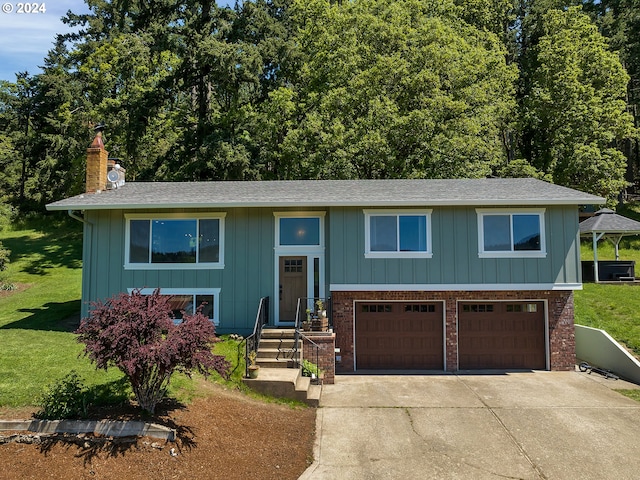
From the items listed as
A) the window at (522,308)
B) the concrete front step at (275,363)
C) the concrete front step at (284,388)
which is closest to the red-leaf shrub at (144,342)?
the concrete front step at (284,388)

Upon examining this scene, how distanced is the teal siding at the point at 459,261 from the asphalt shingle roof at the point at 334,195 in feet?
1.85

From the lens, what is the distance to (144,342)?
21.7 ft

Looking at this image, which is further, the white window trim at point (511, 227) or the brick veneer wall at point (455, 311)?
the brick veneer wall at point (455, 311)

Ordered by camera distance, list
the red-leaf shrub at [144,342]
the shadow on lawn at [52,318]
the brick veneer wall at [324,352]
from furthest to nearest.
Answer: the shadow on lawn at [52,318] → the brick veneer wall at [324,352] → the red-leaf shrub at [144,342]

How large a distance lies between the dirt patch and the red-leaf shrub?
0.78 metres

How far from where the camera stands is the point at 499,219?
12188mm

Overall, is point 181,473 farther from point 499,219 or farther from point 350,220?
point 499,219

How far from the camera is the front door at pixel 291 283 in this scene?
12.9 meters

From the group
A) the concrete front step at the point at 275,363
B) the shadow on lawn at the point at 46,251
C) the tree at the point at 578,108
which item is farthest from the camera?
the shadow on lawn at the point at 46,251

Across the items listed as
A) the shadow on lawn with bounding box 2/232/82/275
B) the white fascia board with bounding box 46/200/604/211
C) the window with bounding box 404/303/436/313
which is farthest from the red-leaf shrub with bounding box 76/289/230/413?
the shadow on lawn with bounding box 2/232/82/275

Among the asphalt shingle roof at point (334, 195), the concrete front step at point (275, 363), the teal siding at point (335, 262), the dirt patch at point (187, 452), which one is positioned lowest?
the dirt patch at point (187, 452)

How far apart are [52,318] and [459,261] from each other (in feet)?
42.0

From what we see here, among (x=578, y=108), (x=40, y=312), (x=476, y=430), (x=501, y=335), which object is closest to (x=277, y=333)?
(x=476, y=430)

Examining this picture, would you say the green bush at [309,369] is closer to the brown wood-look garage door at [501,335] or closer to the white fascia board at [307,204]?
the white fascia board at [307,204]
